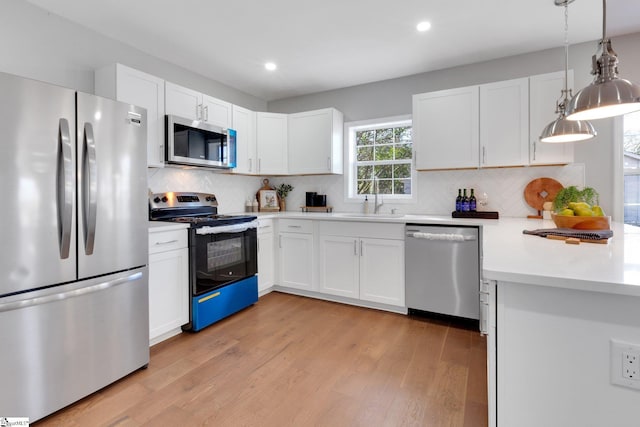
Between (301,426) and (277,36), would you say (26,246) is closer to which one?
(301,426)

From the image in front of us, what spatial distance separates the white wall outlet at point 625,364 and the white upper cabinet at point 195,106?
322cm

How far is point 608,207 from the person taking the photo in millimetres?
2852

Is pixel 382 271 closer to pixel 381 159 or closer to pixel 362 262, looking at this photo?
pixel 362 262

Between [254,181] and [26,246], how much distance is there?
2.92 meters

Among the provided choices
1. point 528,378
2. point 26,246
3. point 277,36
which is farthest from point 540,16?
point 26,246

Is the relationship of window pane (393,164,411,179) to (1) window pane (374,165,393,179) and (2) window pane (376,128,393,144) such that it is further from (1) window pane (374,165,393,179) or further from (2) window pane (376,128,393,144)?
(2) window pane (376,128,393,144)

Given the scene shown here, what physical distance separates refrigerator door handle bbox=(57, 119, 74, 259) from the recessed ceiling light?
257 centimetres

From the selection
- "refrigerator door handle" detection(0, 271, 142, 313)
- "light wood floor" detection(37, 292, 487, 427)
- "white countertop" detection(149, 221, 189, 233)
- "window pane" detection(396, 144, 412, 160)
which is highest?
"window pane" detection(396, 144, 412, 160)

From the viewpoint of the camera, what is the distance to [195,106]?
3084 mm

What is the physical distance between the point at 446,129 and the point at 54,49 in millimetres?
3415

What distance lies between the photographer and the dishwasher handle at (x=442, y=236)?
2711 mm

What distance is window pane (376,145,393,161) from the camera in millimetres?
3871

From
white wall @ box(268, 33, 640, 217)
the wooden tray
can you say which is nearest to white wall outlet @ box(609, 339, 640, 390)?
white wall @ box(268, 33, 640, 217)

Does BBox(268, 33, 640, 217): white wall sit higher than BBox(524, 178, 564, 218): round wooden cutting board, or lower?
higher
